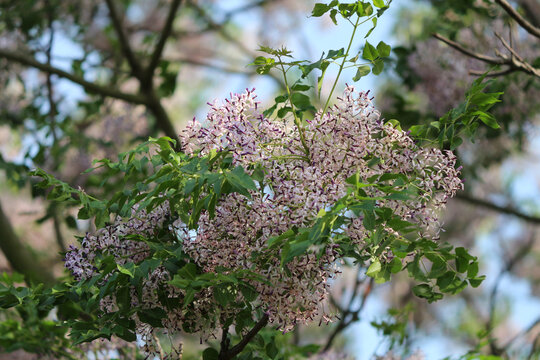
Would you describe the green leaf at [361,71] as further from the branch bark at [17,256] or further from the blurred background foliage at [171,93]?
the branch bark at [17,256]

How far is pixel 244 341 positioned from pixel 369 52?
95 cm

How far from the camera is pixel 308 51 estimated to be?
7.99 metres

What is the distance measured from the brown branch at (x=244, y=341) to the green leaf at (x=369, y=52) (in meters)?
0.82

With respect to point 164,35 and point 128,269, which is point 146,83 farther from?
point 128,269

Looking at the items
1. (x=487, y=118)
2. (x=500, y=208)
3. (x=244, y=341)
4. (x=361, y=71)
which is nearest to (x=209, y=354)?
(x=244, y=341)

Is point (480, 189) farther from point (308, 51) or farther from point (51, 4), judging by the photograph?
point (51, 4)

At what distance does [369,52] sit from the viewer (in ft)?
6.00

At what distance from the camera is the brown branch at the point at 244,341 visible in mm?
1806

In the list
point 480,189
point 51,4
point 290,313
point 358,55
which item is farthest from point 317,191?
point 480,189

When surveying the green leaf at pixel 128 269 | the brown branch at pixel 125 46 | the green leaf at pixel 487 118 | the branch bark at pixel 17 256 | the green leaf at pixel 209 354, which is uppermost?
the brown branch at pixel 125 46

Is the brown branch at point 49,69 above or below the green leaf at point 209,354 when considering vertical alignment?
above

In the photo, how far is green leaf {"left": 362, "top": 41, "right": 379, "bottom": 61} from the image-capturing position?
182cm

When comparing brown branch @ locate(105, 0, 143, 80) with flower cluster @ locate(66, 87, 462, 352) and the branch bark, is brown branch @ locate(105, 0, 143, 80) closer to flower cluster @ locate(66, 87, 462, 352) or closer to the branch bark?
the branch bark

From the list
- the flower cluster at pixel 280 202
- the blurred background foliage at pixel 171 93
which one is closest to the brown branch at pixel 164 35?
the blurred background foliage at pixel 171 93
